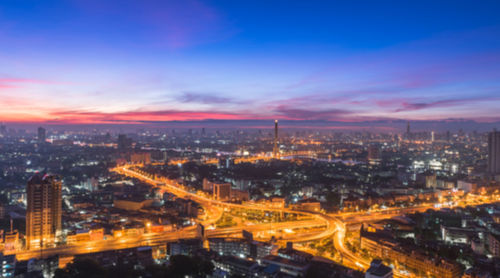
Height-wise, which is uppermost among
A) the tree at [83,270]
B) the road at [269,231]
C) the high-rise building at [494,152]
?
the high-rise building at [494,152]

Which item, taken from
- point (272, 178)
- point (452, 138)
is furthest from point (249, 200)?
point (452, 138)

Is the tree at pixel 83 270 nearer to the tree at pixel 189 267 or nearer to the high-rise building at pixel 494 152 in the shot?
the tree at pixel 189 267

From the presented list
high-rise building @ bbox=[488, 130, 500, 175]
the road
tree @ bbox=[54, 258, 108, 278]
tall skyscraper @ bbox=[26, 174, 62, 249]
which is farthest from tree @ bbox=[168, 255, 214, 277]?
high-rise building @ bbox=[488, 130, 500, 175]

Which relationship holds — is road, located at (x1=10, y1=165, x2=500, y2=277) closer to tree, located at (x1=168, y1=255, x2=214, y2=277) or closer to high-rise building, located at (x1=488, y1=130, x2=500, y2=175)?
tree, located at (x1=168, y1=255, x2=214, y2=277)

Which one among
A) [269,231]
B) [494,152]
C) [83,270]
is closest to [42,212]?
[83,270]

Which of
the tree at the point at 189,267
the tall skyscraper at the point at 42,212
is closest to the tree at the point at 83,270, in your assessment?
the tree at the point at 189,267

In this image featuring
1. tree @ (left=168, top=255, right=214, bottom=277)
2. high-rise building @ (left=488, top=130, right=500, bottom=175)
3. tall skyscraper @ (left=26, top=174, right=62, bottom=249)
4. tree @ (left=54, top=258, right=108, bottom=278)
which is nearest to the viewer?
tree @ (left=54, top=258, right=108, bottom=278)

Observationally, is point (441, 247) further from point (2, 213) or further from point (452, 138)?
point (452, 138)

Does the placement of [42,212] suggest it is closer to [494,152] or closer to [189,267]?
[189,267]
